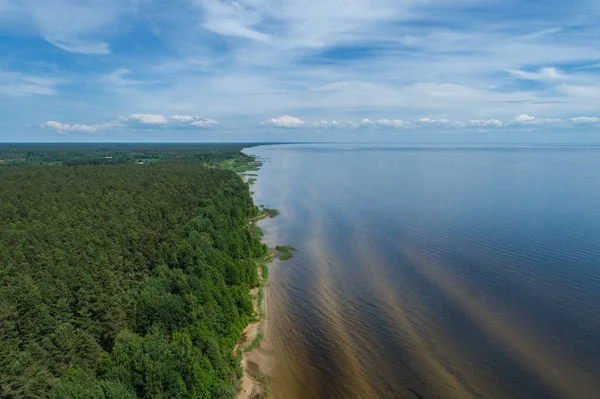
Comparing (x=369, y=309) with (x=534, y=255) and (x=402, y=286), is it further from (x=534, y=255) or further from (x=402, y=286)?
(x=534, y=255)

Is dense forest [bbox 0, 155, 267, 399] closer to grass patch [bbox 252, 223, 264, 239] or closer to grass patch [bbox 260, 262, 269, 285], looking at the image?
grass patch [bbox 260, 262, 269, 285]


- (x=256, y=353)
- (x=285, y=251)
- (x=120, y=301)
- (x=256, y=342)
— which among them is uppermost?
(x=120, y=301)

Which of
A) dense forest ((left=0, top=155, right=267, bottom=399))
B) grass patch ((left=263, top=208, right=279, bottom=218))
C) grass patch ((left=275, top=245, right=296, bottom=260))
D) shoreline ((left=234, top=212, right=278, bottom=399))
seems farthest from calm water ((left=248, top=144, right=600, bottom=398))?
dense forest ((left=0, top=155, right=267, bottom=399))

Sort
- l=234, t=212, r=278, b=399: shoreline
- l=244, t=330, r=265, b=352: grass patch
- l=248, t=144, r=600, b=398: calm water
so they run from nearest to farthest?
l=234, t=212, r=278, b=399: shoreline, l=248, t=144, r=600, b=398: calm water, l=244, t=330, r=265, b=352: grass patch

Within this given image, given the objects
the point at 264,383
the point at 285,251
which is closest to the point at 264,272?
Result: the point at 285,251

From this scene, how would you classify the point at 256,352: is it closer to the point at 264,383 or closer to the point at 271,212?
the point at 264,383

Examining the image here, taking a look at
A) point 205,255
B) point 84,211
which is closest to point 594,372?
point 205,255
